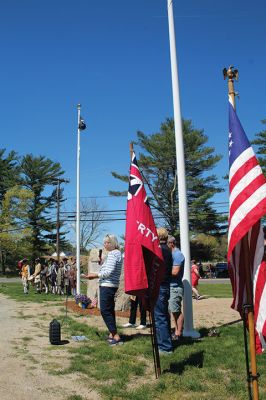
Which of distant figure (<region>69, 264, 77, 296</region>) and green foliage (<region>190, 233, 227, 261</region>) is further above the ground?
green foliage (<region>190, 233, 227, 261</region>)

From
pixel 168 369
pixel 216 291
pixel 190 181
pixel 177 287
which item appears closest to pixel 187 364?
pixel 168 369

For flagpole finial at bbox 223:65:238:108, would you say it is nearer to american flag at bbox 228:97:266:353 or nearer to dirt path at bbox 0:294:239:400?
american flag at bbox 228:97:266:353

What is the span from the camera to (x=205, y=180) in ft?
152

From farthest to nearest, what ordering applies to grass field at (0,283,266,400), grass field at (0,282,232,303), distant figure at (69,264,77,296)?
1. distant figure at (69,264,77,296)
2. grass field at (0,282,232,303)
3. grass field at (0,283,266,400)

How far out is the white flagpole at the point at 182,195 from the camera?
7.88m

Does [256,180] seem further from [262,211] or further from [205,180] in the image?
[205,180]

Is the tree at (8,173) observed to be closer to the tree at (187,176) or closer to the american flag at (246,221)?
the tree at (187,176)

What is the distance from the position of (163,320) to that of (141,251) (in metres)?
1.34

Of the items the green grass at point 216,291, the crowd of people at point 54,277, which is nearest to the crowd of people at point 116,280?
the green grass at point 216,291

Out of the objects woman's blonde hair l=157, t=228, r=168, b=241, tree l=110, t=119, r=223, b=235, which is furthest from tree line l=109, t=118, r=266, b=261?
woman's blonde hair l=157, t=228, r=168, b=241

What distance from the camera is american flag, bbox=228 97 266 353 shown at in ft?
12.5

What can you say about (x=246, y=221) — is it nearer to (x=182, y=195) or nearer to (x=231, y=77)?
(x=231, y=77)

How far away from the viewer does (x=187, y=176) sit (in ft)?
151

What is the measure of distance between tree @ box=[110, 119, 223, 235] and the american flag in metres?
40.1
